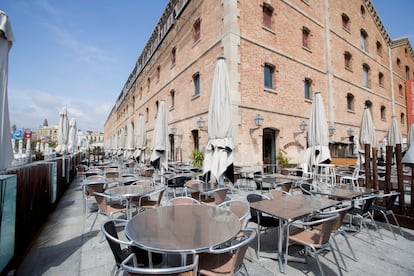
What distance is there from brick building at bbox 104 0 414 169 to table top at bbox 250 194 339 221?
5151 millimetres

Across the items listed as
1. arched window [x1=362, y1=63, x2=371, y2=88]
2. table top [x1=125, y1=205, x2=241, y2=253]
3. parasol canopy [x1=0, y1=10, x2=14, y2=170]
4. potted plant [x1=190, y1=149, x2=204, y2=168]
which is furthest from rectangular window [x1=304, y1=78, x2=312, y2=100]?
parasol canopy [x1=0, y1=10, x2=14, y2=170]

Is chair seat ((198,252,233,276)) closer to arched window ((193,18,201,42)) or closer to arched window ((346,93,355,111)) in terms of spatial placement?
arched window ((193,18,201,42))

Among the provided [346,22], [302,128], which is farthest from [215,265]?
[346,22]

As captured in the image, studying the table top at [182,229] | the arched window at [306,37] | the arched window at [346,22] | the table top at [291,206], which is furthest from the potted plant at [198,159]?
the arched window at [346,22]

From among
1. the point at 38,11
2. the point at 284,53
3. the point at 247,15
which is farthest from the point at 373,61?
the point at 38,11

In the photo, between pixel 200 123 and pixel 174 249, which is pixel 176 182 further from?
pixel 200 123

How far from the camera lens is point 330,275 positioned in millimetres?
2283

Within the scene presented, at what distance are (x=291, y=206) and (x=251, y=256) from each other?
34.7 inches

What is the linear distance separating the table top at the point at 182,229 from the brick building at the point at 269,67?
6.06 meters

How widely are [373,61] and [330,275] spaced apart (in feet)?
68.9

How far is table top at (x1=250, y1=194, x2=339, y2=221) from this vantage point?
239 cm

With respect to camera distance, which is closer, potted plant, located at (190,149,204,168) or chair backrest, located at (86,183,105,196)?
chair backrest, located at (86,183,105,196)

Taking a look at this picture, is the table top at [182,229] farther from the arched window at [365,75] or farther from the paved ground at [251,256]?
the arched window at [365,75]

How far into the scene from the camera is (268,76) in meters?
9.91
